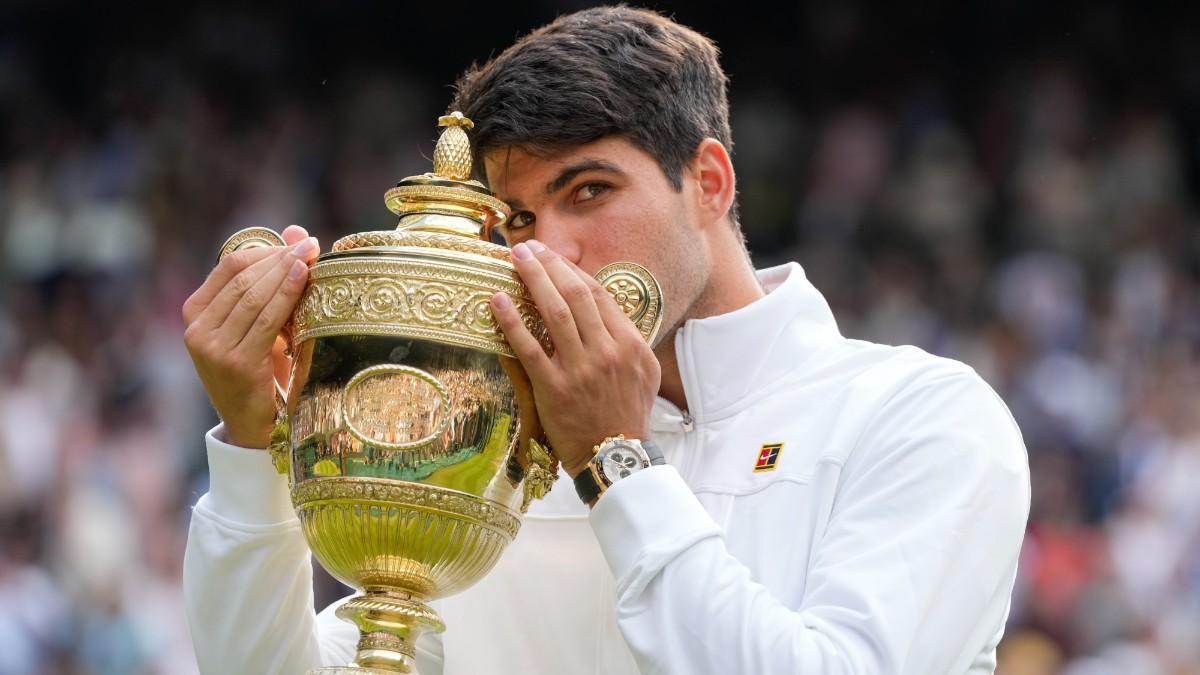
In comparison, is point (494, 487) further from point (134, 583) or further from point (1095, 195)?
point (1095, 195)

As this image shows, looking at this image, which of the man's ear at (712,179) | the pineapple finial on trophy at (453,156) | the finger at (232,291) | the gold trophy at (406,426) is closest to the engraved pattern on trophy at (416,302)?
the gold trophy at (406,426)

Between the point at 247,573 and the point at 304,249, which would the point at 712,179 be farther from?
the point at 247,573

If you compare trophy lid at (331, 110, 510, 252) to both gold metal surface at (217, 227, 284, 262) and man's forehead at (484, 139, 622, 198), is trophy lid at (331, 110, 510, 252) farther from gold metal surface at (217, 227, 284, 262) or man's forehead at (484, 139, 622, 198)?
man's forehead at (484, 139, 622, 198)

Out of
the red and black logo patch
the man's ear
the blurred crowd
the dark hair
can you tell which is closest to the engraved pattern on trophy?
the red and black logo patch

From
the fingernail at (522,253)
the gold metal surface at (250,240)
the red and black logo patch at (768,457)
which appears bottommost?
the red and black logo patch at (768,457)

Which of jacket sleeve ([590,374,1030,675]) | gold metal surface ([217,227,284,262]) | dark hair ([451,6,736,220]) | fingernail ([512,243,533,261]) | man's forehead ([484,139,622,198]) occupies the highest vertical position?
dark hair ([451,6,736,220])

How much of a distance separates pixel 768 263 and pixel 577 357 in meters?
8.47

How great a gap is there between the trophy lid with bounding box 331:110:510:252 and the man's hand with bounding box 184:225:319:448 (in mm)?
79

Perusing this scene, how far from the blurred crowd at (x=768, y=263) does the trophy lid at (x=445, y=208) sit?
17.0ft

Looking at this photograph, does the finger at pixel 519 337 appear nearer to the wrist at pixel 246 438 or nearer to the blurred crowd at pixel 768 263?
the wrist at pixel 246 438

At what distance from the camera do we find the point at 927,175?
35.1ft

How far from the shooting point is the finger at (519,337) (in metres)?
2.43

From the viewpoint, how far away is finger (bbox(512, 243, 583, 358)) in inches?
96.2

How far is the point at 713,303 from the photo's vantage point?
3.27m
